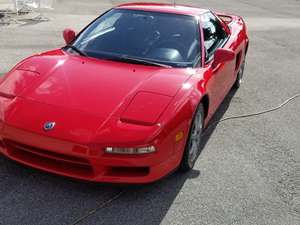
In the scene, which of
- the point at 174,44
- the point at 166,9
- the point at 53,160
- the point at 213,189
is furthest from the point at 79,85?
the point at 166,9

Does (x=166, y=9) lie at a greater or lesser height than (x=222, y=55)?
greater

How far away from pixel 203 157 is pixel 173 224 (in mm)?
1212

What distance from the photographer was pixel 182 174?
3.89 meters

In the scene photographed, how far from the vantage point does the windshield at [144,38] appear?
172 inches

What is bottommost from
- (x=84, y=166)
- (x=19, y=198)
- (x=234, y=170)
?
(x=234, y=170)

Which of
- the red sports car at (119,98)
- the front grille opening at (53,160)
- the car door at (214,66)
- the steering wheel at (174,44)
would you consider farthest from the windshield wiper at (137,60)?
the front grille opening at (53,160)

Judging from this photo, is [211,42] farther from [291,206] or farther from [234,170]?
[291,206]

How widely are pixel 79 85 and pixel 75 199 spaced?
98cm

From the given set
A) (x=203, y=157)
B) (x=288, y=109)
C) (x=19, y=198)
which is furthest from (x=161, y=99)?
(x=288, y=109)

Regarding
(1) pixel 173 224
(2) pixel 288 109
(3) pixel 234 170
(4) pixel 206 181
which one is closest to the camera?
(1) pixel 173 224

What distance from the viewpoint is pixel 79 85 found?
3752 millimetres

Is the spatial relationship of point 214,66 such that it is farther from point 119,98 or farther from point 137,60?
point 119,98

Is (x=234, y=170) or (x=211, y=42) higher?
(x=211, y=42)

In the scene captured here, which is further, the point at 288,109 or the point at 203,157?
the point at 288,109
